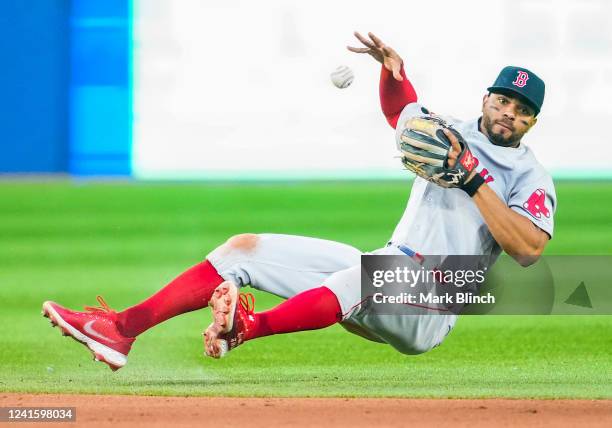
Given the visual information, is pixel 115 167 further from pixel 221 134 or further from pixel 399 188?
pixel 399 188

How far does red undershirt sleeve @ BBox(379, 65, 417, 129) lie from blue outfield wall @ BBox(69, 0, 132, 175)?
9.77 meters

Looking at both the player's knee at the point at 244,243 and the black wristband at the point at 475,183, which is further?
the player's knee at the point at 244,243

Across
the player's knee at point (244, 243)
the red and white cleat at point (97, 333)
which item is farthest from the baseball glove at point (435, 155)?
the red and white cleat at point (97, 333)

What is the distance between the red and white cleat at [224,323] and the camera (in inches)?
178

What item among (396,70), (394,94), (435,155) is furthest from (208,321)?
(435,155)

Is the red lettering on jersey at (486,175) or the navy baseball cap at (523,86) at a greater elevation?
the navy baseball cap at (523,86)

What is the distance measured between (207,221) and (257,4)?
365 cm

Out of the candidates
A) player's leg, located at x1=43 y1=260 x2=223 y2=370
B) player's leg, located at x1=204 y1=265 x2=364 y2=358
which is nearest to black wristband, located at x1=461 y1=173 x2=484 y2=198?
player's leg, located at x1=204 y1=265 x2=364 y2=358

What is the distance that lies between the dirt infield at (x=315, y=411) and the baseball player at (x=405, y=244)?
0.22 meters

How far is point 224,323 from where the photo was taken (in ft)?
14.8

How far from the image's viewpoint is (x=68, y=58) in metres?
14.9

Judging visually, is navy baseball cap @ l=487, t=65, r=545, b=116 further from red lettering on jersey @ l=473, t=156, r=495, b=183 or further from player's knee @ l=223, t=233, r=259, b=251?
player's knee @ l=223, t=233, r=259, b=251

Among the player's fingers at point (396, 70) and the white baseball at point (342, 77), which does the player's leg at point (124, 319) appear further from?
the player's fingers at point (396, 70)

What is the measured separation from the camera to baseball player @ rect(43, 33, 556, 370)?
4.59 meters
